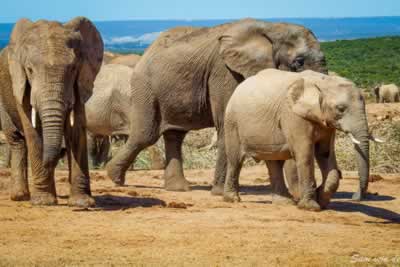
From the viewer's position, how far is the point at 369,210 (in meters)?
11.1

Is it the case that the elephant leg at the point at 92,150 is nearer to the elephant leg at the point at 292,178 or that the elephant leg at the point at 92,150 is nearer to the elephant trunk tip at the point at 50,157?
the elephant leg at the point at 292,178

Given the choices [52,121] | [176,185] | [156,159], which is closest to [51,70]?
[52,121]

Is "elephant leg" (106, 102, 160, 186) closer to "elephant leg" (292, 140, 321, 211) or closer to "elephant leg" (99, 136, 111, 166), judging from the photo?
"elephant leg" (292, 140, 321, 211)

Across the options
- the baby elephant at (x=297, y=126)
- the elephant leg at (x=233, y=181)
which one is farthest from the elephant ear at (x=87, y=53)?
the elephant leg at (x=233, y=181)

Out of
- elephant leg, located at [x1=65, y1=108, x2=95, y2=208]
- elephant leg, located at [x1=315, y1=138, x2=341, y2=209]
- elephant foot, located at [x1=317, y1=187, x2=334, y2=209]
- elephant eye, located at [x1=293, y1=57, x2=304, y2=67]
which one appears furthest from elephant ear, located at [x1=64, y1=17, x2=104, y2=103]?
elephant eye, located at [x1=293, y1=57, x2=304, y2=67]

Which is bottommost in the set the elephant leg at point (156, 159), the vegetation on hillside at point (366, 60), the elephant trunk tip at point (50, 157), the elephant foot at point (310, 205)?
the vegetation on hillside at point (366, 60)

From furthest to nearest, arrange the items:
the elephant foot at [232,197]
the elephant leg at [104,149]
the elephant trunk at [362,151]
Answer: the elephant leg at [104,149] < the elephant foot at [232,197] < the elephant trunk at [362,151]

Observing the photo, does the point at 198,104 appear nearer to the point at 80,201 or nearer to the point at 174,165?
the point at 174,165

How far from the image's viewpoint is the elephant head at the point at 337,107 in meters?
10.1

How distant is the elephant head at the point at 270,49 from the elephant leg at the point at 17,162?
289 cm

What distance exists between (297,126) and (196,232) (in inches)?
74.3

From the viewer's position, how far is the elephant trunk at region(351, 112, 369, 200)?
33.0 ft

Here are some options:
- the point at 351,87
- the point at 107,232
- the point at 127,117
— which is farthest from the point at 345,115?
the point at 127,117

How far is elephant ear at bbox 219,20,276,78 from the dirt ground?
1594 mm
